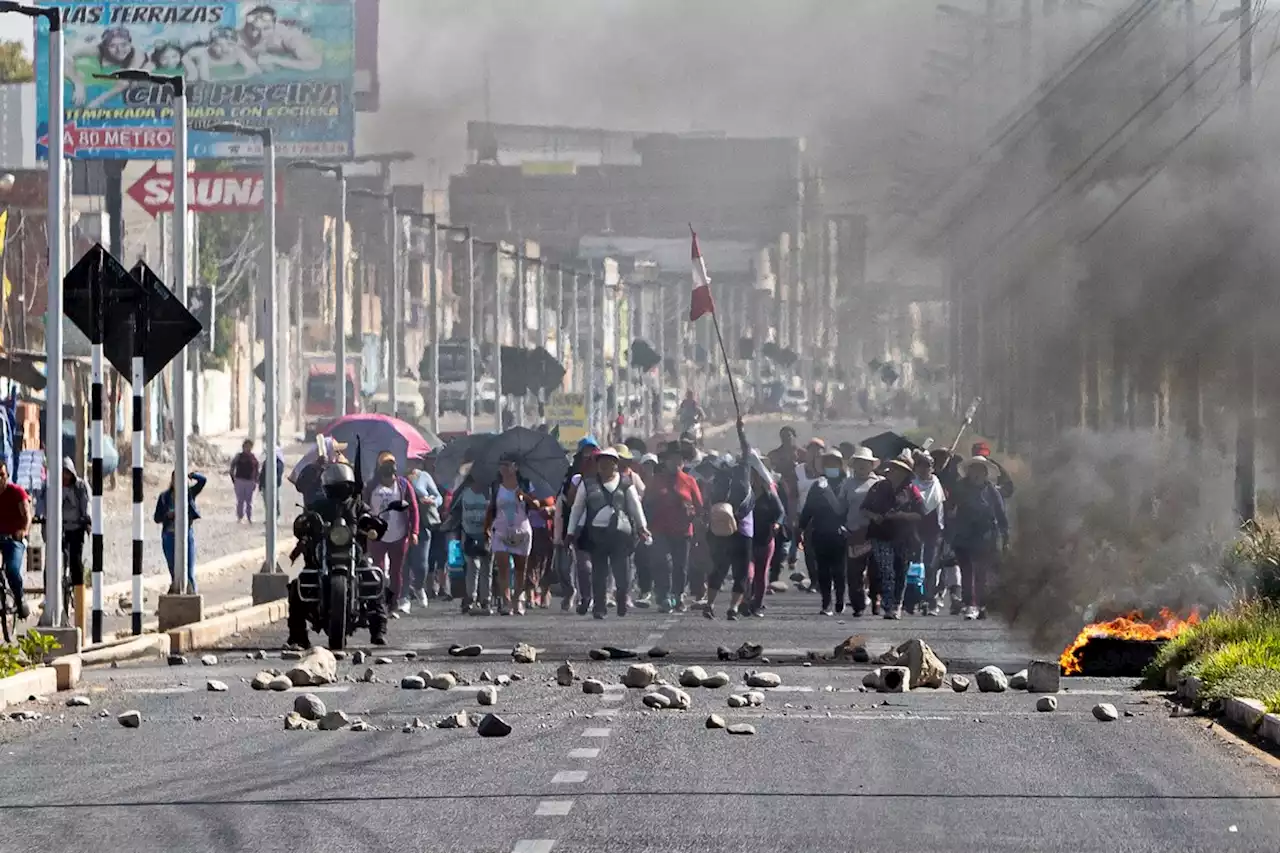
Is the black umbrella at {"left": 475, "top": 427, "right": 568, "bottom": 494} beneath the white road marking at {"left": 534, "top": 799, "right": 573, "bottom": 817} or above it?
above

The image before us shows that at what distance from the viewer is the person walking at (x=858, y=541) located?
23656 mm

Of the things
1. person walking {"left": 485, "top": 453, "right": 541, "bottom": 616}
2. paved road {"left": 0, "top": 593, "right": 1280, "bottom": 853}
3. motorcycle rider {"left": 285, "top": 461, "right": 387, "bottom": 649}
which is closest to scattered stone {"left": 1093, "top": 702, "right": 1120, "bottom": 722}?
paved road {"left": 0, "top": 593, "right": 1280, "bottom": 853}

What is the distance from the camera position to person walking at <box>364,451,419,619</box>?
2286 cm

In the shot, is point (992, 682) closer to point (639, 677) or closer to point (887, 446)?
point (639, 677)

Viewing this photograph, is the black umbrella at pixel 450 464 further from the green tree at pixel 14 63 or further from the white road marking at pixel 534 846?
the green tree at pixel 14 63

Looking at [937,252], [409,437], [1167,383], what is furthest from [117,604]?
[937,252]

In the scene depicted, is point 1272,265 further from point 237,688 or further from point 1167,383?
point 237,688

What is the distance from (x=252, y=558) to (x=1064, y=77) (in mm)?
12979

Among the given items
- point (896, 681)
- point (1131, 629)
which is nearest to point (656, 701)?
point (896, 681)

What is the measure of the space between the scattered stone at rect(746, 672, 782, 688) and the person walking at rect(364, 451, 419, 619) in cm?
771

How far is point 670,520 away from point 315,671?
29.5 ft

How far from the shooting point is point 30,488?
23.0m

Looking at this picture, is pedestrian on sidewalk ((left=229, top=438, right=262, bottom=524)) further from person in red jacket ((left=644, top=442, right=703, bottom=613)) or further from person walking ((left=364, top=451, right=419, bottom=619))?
person walking ((left=364, top=451, right=419, bottom=619))

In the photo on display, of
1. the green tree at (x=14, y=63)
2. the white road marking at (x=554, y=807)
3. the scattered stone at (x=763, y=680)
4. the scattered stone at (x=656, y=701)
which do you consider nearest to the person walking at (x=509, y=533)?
the scattered stone at (x=763, y=680)
